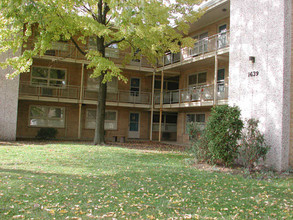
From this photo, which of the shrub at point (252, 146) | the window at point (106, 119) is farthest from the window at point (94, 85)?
the shrub at point (252, 146)

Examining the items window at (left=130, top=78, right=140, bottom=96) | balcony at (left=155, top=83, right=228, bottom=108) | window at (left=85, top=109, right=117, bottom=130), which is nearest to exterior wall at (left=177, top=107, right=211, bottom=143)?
balcony at (left=155, top=83, right=228, bottom=108)

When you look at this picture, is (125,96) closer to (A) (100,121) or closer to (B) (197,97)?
(B) (197,97)

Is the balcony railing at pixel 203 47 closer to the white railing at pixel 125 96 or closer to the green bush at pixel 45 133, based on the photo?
the white railing at pixel 125 96

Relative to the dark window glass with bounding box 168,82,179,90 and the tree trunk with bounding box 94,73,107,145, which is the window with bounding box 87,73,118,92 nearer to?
the dark window glass with bounding box 168,82,179,90

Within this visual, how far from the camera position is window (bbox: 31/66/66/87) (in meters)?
20.5

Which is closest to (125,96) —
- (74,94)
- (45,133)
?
(74,94)

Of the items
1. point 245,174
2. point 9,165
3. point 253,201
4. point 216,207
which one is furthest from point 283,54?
point 9,165

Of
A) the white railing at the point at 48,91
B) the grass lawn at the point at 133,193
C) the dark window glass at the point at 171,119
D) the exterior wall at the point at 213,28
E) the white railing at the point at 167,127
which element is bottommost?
the grass lawn at the point at 133,193

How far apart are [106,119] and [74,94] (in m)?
3.45

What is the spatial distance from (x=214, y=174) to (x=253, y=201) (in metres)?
2.62

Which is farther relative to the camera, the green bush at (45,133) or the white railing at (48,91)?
the white railing at (48,91)

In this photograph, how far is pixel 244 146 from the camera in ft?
29.0

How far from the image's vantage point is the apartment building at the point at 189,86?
873 cm

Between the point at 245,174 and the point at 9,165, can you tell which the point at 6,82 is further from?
the point at 245,174
